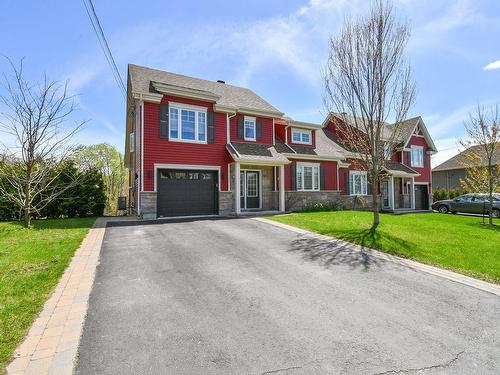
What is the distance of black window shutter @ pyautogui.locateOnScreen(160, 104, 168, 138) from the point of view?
1392 centimetres

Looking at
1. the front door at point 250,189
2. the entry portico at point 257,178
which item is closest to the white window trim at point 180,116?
the entry portico at point 257,178

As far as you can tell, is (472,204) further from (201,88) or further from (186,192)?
(201,88)

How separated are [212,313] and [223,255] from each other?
9.78 ft

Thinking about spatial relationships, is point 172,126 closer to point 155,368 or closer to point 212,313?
point 212,313

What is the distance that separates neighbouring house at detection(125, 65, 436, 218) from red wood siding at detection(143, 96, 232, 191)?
5 centimetres

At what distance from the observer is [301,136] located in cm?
1986

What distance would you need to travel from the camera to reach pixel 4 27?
337 inches

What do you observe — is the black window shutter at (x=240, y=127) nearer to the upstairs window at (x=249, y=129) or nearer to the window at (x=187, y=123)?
the upstairs window at (x=249, y=129)

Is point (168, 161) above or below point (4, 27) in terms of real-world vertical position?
below

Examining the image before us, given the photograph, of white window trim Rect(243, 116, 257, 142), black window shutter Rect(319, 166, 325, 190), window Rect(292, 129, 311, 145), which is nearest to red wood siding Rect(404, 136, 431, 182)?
black window shutter Rect(319, 166, 325, 190)

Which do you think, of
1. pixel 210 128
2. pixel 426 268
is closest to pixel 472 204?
pixel 426 268

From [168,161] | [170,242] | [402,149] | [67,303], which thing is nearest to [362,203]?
[402,149]

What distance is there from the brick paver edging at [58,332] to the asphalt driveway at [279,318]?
144mm

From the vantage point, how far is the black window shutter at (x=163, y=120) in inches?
548
